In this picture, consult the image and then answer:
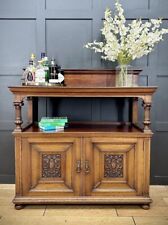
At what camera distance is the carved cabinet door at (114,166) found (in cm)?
226

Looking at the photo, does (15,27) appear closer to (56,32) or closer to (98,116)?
(56,32)

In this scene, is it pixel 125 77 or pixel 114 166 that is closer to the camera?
pixel 114 166

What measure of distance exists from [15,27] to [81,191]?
1672mm

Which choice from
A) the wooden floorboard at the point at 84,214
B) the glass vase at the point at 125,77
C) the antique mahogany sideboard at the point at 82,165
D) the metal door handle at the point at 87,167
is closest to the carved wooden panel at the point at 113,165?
the antique mahogany sideboard at the point at 82,165

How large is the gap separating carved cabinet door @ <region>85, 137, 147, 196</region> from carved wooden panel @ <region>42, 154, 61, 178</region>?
222mm

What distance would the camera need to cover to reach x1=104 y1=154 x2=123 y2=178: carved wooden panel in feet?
7.48

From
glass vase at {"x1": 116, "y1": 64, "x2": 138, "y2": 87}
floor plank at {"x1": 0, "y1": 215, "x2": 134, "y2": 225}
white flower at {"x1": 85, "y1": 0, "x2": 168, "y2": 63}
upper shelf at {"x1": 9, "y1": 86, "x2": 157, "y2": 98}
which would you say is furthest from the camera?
glass vase at {"x1": 116, "y1": 64, "x2": 138, "y2": 87}

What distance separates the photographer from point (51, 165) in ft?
7.47

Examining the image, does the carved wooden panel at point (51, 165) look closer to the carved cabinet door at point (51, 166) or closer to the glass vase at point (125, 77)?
the carved cabinet door at point (51, 166)

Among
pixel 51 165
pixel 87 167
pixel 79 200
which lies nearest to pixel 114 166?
pixel 87 167

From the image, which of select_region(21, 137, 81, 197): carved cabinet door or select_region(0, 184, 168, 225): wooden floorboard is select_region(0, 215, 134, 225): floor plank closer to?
select_region(0, 184, 168, 225): wooden floorboard

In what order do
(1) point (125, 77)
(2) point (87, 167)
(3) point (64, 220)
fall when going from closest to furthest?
(3) point (64, 220) → (2) point (87, 167) → (1) point (125, 77)

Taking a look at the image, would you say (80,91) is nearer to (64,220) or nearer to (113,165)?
(113,165)

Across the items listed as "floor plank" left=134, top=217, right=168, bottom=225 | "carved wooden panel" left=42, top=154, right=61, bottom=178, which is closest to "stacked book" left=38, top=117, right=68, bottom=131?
"carved wooden panel" left=42, top=154, right=61, bottom=178
